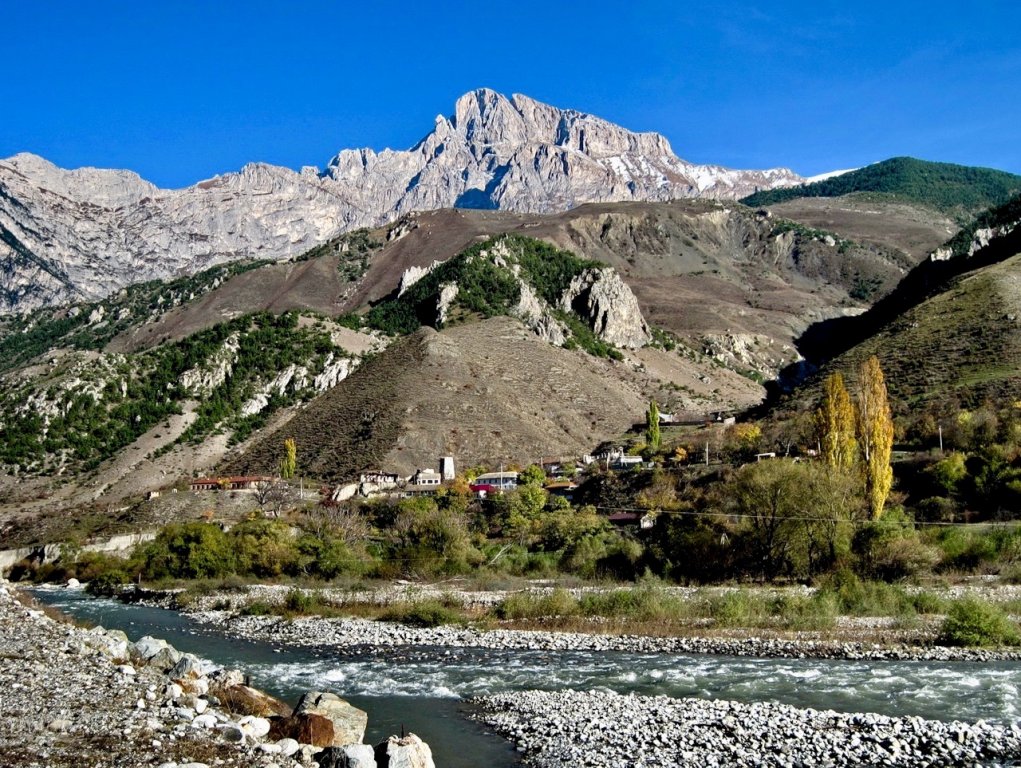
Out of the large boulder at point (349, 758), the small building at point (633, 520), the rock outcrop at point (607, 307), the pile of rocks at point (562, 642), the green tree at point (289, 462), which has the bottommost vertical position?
the pile of rocks at point (562, 642)

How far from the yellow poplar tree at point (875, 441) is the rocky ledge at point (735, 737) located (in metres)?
26.8

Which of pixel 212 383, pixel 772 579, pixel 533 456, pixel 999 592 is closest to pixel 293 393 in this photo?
pixel 212 383

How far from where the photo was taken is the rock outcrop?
14462 cm

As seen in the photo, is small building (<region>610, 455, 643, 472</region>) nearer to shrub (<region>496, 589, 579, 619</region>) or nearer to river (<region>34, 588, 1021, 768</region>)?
shrub (<region>496, 589, 579, 619</region>)

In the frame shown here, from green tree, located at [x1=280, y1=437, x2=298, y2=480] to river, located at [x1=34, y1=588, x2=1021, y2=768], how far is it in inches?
2212

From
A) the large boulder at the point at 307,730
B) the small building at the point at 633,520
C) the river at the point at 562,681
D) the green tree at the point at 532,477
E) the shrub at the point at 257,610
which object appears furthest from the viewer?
the green tree at the point at 532,477

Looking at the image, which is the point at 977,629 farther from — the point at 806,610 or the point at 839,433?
the point at 839,433

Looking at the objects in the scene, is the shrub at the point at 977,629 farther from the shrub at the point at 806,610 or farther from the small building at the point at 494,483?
the small building at the point at 494,483

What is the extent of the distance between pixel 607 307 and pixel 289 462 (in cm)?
7288

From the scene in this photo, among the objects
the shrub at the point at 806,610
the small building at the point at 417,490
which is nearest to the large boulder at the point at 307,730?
the shrub at the point at 806,610

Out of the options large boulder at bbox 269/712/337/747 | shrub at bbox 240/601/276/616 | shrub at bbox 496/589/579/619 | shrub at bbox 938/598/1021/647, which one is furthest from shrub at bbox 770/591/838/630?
shrub at bbox 240/601/276/616

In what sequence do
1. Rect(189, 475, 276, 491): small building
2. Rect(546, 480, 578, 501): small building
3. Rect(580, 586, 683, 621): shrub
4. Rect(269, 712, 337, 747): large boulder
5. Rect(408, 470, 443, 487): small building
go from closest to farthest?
1. Rect(269, 712, 337, 747): large boulder
2. Rect(580, 586, 683, 621): shrub
3. Rect(546, 480, 578, 501): small building
4. Rect(408, 470, 443, 487): small building
5. Rect(189, 475, 276, 491): small building

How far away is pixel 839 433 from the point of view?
153 feet

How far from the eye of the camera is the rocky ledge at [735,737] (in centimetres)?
1627
